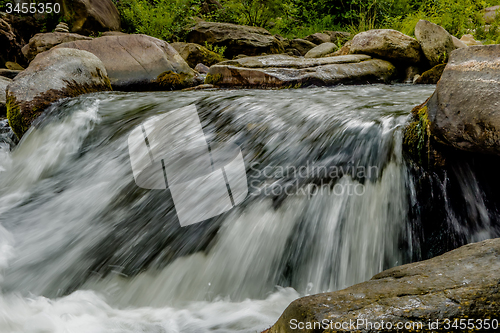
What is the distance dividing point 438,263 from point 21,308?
7.63 feet

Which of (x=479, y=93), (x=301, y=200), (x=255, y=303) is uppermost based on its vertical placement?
(x=479, y=93)

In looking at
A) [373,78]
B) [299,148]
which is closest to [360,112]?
[299,148]

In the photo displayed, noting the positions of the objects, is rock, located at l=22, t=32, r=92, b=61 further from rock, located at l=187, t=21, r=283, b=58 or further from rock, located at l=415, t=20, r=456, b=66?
rock, located at l=415, t=20, r=456, b=66

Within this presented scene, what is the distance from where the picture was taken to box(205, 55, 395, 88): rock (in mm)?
6047

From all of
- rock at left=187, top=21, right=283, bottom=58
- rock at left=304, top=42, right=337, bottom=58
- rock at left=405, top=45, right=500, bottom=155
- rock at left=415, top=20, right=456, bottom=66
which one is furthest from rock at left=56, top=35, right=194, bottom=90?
rock at left=405, top=45, right=500, bottom=155

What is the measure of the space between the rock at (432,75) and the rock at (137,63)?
195 inches

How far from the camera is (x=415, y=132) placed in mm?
2307

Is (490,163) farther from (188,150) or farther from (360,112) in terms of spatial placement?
(188,150)

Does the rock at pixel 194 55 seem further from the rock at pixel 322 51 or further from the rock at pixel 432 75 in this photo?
the rock at pixel 432 75

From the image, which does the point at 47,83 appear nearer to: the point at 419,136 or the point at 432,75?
the point at 419,136

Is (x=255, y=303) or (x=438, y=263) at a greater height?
(x=438, y=263)

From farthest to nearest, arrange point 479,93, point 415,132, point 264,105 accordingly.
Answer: point 264,105 < point 415,132 < point 479,93

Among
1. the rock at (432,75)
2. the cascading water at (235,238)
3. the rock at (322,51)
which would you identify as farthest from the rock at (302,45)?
the cascading water at (235,238)

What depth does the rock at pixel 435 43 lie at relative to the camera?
22.0ft
